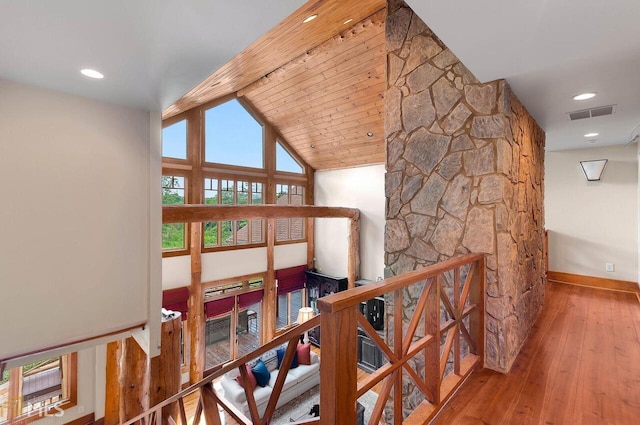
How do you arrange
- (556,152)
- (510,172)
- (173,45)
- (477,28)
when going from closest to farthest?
1. (173,45)
2. (477,28)
3. (510,172)
4. (556,152)

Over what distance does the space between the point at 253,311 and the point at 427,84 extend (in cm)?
725

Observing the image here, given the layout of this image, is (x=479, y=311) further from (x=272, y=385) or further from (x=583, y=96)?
(x=272, y=385)

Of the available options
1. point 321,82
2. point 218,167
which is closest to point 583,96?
point 321,82

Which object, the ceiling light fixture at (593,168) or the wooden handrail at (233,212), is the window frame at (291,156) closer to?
the wooden handrail at (233,212)

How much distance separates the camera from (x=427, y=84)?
9.12 feet

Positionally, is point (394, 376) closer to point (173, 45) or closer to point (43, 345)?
point (173, 45)

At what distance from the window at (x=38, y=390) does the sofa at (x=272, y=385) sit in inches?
101

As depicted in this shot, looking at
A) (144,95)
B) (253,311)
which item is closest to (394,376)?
(144,95)

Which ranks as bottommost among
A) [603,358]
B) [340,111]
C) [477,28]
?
[603,358]

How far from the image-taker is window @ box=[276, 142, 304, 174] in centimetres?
873

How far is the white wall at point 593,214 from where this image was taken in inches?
180

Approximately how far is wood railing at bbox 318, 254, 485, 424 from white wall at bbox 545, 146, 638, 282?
12.7 ft

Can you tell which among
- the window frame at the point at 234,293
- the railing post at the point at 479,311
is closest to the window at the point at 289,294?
the window frame at the point at 234,293

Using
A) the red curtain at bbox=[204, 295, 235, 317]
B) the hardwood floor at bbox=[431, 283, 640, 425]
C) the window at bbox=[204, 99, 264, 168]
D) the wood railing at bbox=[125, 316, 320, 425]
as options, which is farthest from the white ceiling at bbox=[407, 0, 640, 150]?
the red curtain at bbox=[204, 295, 235, 317]
